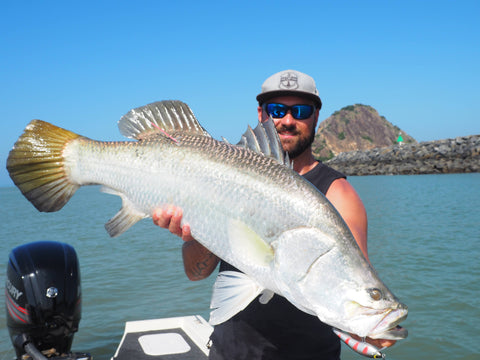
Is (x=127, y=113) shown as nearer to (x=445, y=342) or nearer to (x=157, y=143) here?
(x=157, y=143)

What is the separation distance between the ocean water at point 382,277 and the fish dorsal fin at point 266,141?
247 inches

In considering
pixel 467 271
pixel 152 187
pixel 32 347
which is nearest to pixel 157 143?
pixel 152 187

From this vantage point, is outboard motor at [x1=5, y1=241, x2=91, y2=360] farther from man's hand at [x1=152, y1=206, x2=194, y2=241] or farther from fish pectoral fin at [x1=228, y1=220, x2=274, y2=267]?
fish pectoral fin at [x1=228, y1=220, x2=274, y2=267]

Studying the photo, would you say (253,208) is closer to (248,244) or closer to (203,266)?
(248,244)

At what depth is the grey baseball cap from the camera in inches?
131

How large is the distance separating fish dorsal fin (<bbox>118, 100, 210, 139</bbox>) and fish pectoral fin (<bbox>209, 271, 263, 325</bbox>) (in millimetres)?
942

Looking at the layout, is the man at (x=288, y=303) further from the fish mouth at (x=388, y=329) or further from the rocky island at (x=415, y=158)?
the rocky island at (x=415, y=158)

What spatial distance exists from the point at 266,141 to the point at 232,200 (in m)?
0.42

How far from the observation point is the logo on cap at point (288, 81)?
3324 mm

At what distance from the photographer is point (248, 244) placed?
2398 mm

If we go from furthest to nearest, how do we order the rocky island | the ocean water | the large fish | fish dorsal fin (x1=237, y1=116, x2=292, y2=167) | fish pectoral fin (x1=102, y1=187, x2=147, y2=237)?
the rocky island, the ocean water, fish pectoral fin (x1=102, y1=187, x2=147, y2=237), fish dorsal fin (x1=237, y1=116, x2=292, y2=167), the large fish

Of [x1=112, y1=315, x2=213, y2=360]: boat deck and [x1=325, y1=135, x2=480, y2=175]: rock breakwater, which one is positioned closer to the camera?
[x1=112, y1=315, x2=213, y2=360]: boat deck

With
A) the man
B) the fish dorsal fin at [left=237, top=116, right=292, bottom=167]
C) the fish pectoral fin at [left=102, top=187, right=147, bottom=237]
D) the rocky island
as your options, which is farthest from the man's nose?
the rocky island

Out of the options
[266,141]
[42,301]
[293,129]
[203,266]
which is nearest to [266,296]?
[266,141]
